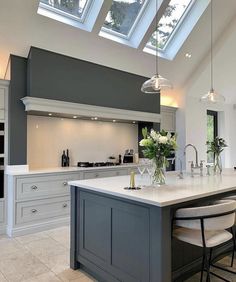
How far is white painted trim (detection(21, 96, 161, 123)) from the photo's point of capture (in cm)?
386

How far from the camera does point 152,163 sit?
2.69 metres

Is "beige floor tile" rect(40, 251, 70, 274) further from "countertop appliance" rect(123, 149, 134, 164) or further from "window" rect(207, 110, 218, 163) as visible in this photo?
"window" rect(207, 110, 218, 163)

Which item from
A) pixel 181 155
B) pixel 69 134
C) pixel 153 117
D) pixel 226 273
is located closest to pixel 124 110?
pixel 153 117

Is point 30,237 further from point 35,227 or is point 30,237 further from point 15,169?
point 15,169

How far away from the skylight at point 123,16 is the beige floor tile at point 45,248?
141 inches

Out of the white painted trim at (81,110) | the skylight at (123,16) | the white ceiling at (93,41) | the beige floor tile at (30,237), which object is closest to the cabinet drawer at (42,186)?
the beige floor tile at (30,237)

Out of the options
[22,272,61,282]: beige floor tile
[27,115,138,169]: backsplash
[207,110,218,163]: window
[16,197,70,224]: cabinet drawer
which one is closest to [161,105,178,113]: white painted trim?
[27,115,138,169]: backsplash

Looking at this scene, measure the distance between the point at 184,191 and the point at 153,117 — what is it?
334cm

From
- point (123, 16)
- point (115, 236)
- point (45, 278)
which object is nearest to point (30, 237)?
point (45, 278)

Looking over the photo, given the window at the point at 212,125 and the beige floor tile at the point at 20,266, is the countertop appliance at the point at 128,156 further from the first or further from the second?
the beige floor tile at the point at 20,266

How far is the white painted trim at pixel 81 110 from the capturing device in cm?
386

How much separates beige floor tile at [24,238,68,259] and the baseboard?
1.17 ft

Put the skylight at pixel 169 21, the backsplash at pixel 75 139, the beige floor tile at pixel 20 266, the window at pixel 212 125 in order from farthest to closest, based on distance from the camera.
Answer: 1. the window at pixel 212 125
2. the skylight at pixel 169 21
3. the backsplash at pixel 75 139
4. the beige floor tile at pixel 20 266

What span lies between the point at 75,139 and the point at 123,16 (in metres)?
2.44
